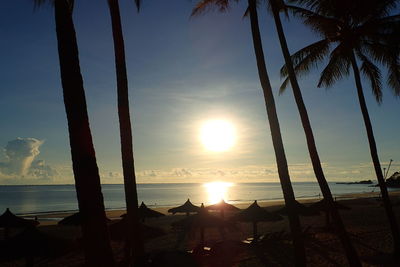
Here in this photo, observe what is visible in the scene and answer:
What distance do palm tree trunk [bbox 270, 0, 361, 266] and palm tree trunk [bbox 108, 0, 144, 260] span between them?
17.6 feet

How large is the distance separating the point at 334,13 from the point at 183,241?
16365 millimetres

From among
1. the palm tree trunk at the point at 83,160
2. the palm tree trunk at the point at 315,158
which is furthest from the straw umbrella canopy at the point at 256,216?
the palm tree trunk at the point at 83,160

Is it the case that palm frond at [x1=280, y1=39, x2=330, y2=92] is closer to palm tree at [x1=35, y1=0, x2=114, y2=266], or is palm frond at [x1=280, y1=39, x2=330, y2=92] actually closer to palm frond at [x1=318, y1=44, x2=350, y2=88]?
palm frond at [x1=318, y1=44, x2=350, y2=88]

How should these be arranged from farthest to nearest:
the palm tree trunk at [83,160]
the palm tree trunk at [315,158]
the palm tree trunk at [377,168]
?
the palm tree trunk at [377,168], the palm tree trunk at [315,158], the palm tree trunk at [83,160]

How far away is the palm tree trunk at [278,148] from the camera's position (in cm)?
891

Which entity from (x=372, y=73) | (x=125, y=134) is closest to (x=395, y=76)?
(x=372, y=73)

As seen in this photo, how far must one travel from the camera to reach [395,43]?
13.5m

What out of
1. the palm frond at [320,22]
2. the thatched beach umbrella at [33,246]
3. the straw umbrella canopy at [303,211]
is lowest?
the straw umbrella canopy at [303,211]

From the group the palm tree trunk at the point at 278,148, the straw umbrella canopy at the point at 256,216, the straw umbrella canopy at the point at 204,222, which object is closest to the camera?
the palm tree trunk at the point at 278,148

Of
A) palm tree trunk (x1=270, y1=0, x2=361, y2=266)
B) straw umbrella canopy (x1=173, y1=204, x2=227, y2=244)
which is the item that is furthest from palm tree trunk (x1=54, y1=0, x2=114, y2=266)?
straw umbrella canopy (x1=173, y1=204, x2=227, y2=244)

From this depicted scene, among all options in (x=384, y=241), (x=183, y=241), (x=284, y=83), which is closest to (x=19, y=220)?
(x=183, y=241)

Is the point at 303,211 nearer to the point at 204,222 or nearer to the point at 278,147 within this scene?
the point at 204,222

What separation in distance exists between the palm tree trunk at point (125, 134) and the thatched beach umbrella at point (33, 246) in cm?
181

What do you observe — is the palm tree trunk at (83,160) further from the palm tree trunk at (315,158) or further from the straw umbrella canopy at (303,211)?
the straw umbrella canopy at (303,211)
